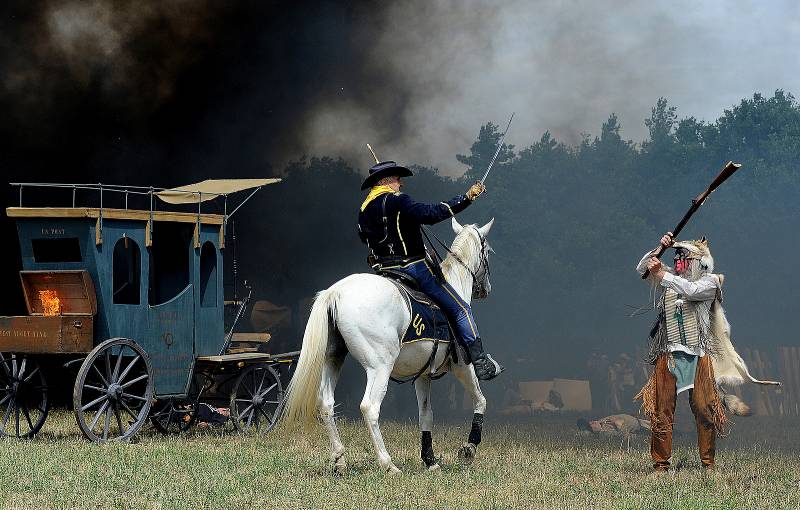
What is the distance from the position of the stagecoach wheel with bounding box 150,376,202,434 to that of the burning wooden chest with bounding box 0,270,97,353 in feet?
4.95

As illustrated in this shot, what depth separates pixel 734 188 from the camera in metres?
33.8

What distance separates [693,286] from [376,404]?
256cm

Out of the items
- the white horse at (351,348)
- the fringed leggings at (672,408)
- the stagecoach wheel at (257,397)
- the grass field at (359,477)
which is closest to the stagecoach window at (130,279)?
the stagecoach wheel at (257,397)

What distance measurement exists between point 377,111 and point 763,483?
1376cm

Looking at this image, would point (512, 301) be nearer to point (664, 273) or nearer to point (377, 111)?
point (377, 111)

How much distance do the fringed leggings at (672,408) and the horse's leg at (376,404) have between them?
6.66 feet

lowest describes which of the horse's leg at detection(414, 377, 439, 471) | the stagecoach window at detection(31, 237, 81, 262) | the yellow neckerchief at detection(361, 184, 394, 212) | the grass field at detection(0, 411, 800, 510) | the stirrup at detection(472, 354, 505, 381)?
the grass field at detection(0, 411, 800, 510)

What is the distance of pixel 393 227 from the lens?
8641mm

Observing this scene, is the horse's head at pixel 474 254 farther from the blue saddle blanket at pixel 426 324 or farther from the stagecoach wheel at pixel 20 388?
the stagecoach wheel at pixel 20 388

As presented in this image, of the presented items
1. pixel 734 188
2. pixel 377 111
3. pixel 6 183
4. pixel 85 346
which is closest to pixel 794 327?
pixel 734 188

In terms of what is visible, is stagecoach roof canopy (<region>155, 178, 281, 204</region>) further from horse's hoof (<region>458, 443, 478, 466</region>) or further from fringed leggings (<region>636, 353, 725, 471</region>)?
fringed leggings (<region>636, 353, 725, 471</region>)

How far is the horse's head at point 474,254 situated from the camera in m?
9.30

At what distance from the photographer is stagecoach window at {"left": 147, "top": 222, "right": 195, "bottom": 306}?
1200 cm

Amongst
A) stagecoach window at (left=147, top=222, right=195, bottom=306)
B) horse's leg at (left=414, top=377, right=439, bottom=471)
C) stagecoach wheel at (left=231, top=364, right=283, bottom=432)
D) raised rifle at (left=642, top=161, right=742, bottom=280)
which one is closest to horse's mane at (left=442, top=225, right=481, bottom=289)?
horse's leg at (left=414, top=377, right=439, bottom=471)
